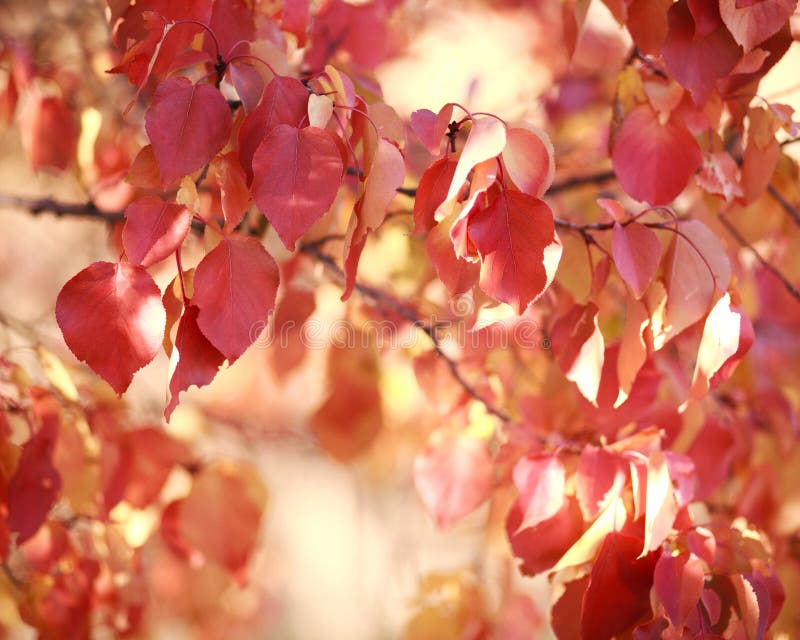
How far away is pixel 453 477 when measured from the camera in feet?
3.06

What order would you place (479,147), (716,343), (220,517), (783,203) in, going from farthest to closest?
(220,517), (783,203), (716,343), (479,147)

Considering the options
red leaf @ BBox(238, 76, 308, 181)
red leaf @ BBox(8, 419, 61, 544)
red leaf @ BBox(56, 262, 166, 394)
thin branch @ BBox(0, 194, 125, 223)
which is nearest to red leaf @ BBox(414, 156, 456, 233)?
red leaf @ BBox(238, 76, 308, 181)

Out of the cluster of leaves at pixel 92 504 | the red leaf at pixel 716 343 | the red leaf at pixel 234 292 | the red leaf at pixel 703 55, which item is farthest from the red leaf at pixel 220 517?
the red leaf at pixel 703 55

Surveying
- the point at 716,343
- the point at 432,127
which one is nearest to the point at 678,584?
the point at 716,343

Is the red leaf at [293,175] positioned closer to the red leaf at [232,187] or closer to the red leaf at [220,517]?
the red leaf at [232,187]

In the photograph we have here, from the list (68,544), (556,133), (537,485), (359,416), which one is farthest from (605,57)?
(68,544)

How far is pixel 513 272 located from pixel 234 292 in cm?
21

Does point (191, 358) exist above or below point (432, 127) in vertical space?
below

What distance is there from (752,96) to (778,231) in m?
0.52

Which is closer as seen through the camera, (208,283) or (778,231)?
(208,283)

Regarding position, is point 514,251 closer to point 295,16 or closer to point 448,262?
point 448,262

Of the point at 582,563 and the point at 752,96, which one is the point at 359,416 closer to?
the point at 582,563

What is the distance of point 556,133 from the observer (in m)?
1.69

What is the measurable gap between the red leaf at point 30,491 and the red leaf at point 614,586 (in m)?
0.51
